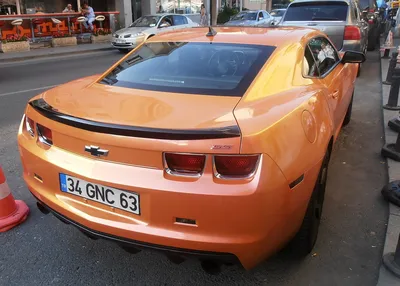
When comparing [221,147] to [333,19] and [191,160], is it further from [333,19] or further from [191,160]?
[333,19]

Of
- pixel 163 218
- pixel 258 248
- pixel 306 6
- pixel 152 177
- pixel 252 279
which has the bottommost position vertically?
pixel 252 279

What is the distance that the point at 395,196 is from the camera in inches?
139

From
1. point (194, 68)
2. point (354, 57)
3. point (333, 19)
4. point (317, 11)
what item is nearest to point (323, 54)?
point (354, 57)

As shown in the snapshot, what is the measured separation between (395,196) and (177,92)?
223 centimetres

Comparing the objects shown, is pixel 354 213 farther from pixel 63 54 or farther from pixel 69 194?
pixel 63 54

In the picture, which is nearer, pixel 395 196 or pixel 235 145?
pixel 235 145

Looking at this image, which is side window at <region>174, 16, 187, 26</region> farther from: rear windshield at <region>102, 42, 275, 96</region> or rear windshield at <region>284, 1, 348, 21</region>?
rear windshield at <region>102, 42, 275, 96</region>

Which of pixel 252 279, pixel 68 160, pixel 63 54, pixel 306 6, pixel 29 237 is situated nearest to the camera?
pixel 68 160

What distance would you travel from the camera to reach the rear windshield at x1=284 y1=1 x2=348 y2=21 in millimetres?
8891

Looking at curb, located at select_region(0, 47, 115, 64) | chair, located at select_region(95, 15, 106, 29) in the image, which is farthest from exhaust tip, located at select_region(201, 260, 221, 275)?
chair, located at select_region(95, 15, 106, 29)

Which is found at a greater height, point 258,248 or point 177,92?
point 177,92

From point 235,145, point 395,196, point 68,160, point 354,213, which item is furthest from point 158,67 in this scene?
point 395,196

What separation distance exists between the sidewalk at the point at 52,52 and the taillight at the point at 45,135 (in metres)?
13.0

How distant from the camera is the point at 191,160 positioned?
6.77 feet
